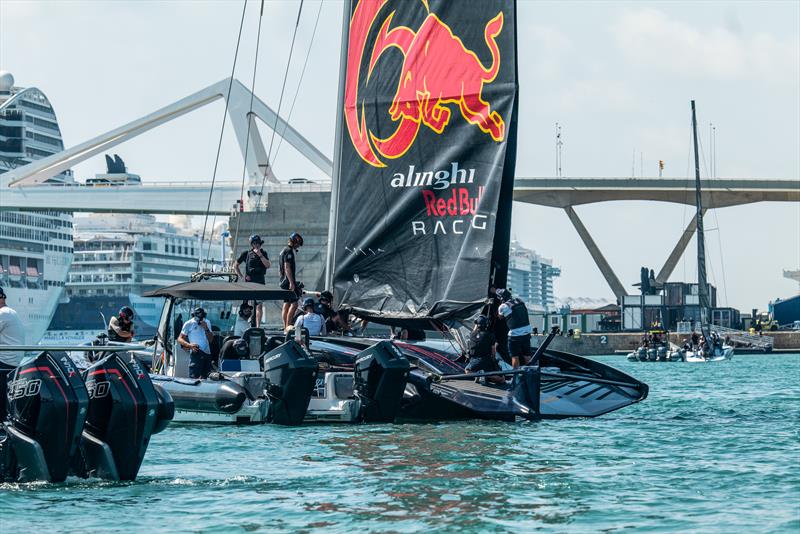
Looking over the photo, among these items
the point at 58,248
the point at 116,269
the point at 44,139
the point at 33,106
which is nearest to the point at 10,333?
the point at 58,248

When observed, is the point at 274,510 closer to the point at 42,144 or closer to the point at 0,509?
the point at 0,509

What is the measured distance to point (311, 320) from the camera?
13672 millimetres

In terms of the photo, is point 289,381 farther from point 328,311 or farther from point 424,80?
point 424,80

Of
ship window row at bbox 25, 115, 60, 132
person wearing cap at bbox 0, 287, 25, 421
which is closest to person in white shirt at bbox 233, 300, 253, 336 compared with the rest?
person wearing cap at bbox 0, 287, 25, 421

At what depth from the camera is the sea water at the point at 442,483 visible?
6820mm

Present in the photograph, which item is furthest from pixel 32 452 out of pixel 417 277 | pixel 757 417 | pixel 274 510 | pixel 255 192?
pixel 255 192

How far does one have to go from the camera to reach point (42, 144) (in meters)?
84.4

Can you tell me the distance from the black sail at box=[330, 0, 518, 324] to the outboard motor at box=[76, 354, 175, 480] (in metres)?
5.33

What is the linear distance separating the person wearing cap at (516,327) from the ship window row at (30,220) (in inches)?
2572

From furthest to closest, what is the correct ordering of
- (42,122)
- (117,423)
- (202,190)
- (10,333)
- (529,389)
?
(42,122) < (202,190) < (529,389) < (10,333) < (117,423)

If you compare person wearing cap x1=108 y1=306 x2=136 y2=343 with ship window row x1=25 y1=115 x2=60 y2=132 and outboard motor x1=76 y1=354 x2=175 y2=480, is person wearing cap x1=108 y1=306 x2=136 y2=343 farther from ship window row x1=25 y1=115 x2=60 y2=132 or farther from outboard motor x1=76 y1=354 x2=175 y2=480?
ship window row x1=25 y1=115 x2=60 y2=132

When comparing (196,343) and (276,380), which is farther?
(196,343)

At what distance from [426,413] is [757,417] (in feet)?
12.7

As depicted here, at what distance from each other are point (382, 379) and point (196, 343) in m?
2.36
